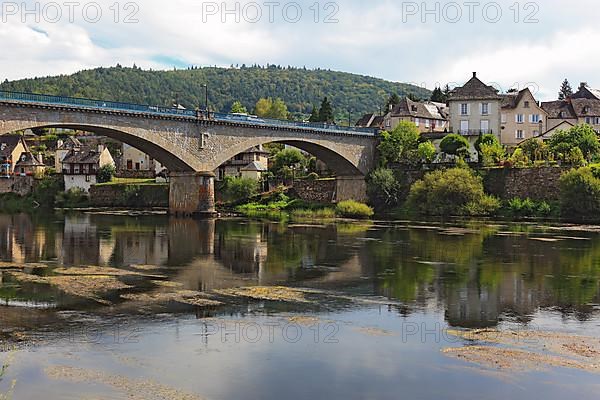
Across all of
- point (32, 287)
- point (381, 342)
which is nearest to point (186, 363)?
point (381, 342)

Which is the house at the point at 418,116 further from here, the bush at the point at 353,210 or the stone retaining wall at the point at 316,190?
the bush at the point at 353,210

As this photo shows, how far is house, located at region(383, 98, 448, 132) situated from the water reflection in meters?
35.3

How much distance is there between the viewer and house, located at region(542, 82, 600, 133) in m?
83.2

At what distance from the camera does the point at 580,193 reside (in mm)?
55688

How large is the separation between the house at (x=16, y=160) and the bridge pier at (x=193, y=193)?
36888 millimetres

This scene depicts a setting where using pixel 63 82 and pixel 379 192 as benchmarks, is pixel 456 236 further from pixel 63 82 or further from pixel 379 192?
pixel 63 82

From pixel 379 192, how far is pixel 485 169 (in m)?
10.8

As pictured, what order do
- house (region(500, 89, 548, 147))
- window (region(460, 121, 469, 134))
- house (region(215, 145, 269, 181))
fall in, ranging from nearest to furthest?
window (region(460, 121, 469, 134)) → house (region(500, 89, 548, 147)) → house (region(215, 145, 269, 181))

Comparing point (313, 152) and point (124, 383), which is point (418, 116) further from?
point (124, 383)

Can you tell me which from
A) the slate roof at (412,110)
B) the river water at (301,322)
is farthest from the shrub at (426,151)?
the river water at (301,322)

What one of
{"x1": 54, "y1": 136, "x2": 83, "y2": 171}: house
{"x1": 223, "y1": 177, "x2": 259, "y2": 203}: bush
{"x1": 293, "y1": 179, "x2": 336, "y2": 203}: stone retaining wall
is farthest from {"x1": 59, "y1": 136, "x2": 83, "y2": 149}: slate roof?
{"x1": 293, "y1": 179, "x2": 336, "y2": 203}: stone retaining wall

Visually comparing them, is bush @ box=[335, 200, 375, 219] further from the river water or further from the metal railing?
the river water

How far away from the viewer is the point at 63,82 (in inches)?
7525

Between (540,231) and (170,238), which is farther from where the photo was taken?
(540,231)
